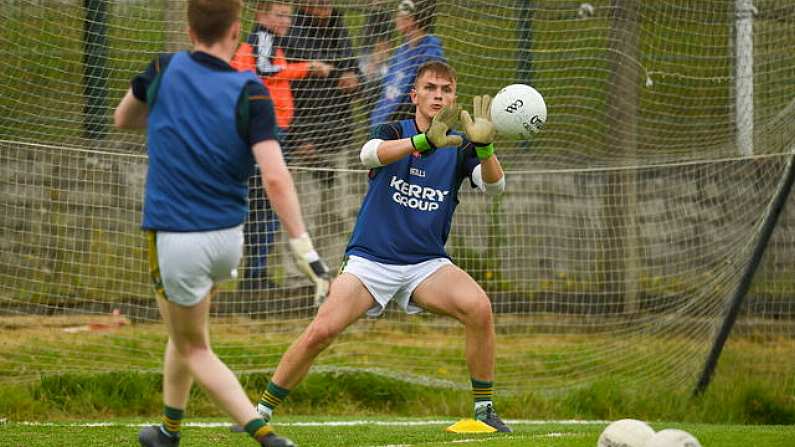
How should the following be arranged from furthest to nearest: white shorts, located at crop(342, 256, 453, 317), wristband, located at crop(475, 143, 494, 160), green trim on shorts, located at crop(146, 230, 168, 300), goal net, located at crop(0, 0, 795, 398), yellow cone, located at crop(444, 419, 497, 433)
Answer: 1. goal net, located at crop(0, 0, 795, 398)
2. yellow cone, located at crop(444, 419, 497, 433)
3. white shorts, located at crop(342, 256, 453, 317)
4. wristband, located at crop(475, 143, 494, 160)
5. green trim on shorts, located at crop(146, 230, 168, 300)

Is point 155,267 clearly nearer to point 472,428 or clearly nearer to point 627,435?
point 627,435

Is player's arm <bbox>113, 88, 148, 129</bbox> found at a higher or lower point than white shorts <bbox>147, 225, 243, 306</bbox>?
higher

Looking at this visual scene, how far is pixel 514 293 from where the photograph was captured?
10.4 meters

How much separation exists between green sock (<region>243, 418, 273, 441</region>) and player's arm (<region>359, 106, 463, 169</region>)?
209 cm

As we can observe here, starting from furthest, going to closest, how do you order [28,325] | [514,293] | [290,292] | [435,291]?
[514,293]
[290,292]
[28,325]
[435,291]

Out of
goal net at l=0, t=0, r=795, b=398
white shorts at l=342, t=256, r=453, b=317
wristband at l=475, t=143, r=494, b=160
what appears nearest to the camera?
wristband at l=475, t=143, r=494, b=160

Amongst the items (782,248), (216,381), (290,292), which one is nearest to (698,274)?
(782,248)

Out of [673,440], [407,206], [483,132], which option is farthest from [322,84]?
[673,440]

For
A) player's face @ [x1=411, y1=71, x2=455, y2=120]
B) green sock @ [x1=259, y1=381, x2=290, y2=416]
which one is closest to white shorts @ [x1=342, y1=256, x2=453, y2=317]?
green sock @ [x1=259, y1=381, x2=290, y2=416]

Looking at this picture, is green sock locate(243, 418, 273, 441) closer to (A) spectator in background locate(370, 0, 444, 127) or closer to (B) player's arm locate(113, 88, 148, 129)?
(B) player's arm locate(113, 88, 148, 129)

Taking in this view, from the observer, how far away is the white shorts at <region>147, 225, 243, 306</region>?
15.7 feet

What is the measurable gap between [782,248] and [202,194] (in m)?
6.65

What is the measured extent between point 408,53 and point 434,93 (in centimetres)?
202

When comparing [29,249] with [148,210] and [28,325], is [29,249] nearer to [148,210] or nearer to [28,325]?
[28,325]
